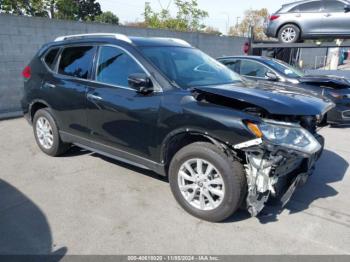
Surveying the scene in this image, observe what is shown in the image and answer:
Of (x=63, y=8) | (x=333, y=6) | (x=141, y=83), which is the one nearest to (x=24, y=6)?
(x=63, y=8)

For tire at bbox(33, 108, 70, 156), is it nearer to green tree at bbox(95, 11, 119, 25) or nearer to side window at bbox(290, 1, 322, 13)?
side window at bbox(290, 1, 322, 13)

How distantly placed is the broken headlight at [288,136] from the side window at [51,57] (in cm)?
330

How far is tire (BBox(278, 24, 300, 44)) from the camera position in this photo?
10.3 meters

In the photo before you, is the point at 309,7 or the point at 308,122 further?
the point at 309,7

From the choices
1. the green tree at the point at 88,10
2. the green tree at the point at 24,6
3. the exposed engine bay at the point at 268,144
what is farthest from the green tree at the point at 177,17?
the green tree at the point at 88,10

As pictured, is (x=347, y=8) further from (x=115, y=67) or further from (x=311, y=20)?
(x=115, y=67)

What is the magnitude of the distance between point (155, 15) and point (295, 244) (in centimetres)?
2328

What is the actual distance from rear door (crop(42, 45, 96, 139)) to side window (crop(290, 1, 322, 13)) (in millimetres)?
8076

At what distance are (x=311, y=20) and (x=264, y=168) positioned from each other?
28.3 feet

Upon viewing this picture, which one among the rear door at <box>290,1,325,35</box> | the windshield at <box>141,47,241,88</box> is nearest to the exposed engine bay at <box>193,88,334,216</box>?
the windshield at <box>141,47,241,88</box>

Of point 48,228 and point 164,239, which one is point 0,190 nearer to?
point 48,228

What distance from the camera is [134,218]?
3.35 m

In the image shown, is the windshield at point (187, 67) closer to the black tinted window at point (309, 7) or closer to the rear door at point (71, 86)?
the rear door at point (71, 86)

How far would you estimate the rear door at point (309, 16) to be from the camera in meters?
9.94
